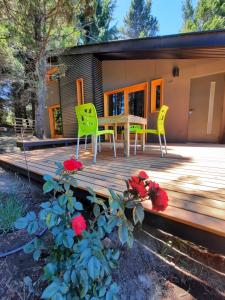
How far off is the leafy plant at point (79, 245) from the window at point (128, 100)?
5237 millimetres

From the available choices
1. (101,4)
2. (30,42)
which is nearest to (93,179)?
(30,42)

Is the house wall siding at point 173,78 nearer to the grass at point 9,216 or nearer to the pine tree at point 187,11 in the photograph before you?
the grass at point 9,216

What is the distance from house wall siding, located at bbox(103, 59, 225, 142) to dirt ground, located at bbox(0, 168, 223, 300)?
449 centimetres

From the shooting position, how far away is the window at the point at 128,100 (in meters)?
5.83

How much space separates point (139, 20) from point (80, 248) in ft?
69.1

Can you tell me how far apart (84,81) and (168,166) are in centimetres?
489

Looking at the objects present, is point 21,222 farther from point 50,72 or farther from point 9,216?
point 50,72

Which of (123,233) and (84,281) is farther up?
(123,233)

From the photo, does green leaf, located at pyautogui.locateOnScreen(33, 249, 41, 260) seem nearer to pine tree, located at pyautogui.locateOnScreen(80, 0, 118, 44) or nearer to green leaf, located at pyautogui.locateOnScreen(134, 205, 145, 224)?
green leaf, located at pyautogui.locateOnScreen(134, 205, 145, 224)

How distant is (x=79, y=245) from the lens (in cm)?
A: 85

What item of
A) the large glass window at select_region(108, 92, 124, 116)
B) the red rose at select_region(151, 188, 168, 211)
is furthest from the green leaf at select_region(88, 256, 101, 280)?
the large glass window at select_region(108, 92, 124, 116)

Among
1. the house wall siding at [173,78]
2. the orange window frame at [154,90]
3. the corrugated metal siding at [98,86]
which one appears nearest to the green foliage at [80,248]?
the house wall siding at [173,78]

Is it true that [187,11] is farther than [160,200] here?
Yes

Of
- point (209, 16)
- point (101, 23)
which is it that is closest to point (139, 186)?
point (209, 16)
